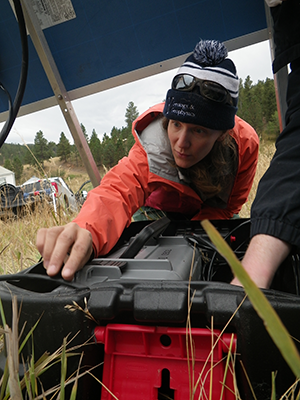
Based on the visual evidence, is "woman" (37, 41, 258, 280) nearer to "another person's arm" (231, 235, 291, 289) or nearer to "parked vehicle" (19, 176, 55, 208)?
"another person's arm" (231, 235, 291, 289)

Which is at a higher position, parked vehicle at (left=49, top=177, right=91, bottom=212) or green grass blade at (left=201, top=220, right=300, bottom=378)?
green grass blade at (left=201, top=220, right=300, bottom=378)

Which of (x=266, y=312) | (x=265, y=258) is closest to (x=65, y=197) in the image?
(x=265, y=258)

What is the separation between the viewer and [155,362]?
0.79 metres

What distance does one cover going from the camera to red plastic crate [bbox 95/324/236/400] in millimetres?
747

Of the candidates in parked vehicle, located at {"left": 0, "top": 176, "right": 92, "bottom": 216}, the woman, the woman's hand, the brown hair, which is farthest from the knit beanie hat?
parked vehicle, located at {"left": 0, "top": 176, "right": 92, "bottom": 216}

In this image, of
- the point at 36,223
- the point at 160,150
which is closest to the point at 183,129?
the point at 160,150

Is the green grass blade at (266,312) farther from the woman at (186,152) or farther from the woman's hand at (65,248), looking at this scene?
the woman at (186,152)

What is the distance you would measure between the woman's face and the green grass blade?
1.46m

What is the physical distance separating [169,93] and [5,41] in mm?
1599

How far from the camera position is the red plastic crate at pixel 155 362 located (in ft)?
2.45

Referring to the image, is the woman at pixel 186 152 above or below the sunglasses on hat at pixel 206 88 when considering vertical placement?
below

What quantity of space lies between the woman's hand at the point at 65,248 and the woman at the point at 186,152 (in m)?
0.12

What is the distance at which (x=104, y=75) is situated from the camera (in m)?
2.76

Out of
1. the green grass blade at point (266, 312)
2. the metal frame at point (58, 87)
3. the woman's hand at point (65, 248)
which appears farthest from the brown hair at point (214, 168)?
the green grass blade at point (266, 312)
